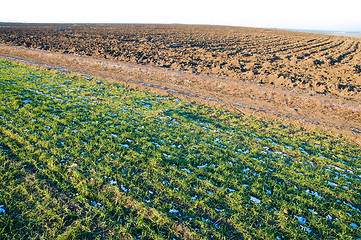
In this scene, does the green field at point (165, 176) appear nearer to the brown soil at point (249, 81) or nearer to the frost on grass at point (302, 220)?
the frost on grass at point (302, 220)

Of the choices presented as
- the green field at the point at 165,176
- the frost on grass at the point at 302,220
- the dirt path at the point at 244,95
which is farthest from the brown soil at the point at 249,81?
the frost on grass at the point at 302,220

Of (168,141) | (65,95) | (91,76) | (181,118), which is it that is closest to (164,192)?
(168,141)

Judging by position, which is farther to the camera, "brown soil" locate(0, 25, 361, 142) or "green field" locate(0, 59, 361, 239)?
"brown soil" locate(0, 25, 361, 142)

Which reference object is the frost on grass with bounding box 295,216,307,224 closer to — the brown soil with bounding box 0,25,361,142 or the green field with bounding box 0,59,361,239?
the green field with bounding box 0,59,361,239

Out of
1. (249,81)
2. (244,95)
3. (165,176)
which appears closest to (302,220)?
(165,176)

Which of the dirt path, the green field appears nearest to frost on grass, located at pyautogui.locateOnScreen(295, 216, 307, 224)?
the green field

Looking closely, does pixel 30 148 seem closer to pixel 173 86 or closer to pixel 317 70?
pixel 173 86
